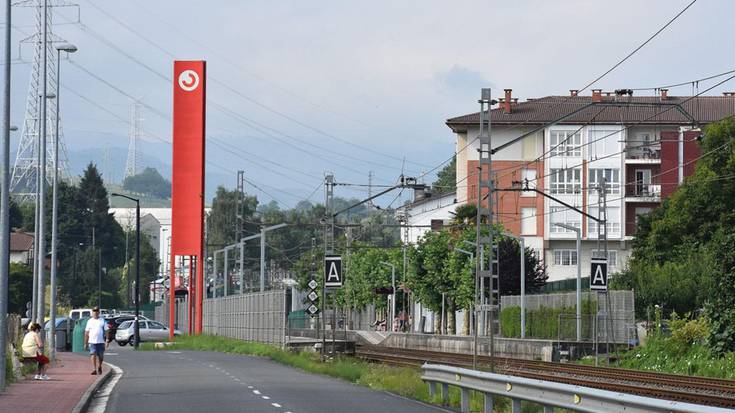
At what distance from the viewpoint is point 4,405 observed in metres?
24.0

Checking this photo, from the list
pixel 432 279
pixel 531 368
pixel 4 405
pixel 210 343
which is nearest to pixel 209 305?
pixel 432 279

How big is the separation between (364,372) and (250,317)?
102 feet

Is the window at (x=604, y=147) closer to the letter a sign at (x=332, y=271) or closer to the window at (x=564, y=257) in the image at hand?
the window at (x=564, y=257)

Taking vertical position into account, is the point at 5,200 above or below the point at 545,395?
above

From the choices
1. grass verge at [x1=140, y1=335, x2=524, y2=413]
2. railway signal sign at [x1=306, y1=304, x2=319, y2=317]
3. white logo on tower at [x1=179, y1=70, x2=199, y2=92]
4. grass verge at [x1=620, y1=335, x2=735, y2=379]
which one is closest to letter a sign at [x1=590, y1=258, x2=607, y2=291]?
grass verge at [x1=620, y1=335, x2=735, y2=379]

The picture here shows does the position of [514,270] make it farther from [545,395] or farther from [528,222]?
[545,395]

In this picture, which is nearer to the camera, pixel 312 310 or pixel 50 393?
pixel 50 393

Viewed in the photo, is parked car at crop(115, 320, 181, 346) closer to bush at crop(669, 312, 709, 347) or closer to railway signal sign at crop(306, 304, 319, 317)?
railway signal sign at crop(306, 304, 319, 317)

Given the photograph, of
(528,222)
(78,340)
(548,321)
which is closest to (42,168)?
(78,340)

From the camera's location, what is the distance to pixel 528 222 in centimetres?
10994

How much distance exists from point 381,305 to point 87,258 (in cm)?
5379

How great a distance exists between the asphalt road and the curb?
442 mm

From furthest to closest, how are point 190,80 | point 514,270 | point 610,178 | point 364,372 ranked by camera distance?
1. point 610,178
2. point 514,270
3. point 190,80
4. point 364,372

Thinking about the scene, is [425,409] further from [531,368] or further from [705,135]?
[705,135]
